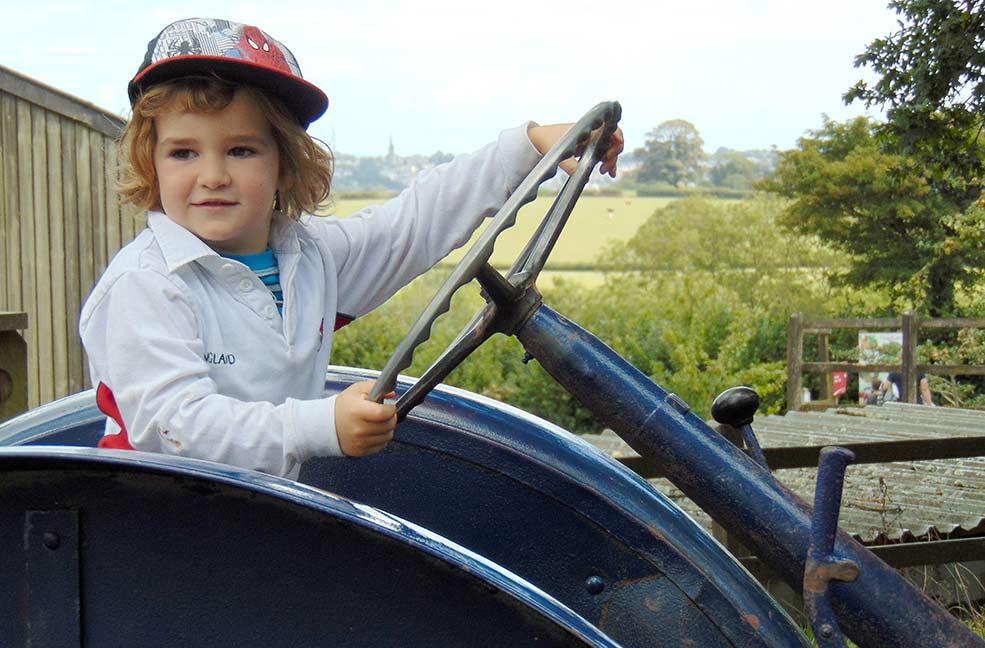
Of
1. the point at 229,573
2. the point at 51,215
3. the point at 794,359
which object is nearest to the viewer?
the point at 229,573

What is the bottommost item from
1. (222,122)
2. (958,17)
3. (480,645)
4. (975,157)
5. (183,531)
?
(480,645)

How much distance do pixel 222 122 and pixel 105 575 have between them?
2.47ft

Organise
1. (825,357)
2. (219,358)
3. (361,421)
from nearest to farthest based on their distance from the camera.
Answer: (361,421) → (219,358) → (825,357)

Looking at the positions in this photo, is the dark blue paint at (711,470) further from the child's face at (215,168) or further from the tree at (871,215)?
the tree at (871,215)

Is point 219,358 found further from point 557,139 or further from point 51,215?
point 51,215

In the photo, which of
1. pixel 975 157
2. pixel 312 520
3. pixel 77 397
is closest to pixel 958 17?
pixel 975 157

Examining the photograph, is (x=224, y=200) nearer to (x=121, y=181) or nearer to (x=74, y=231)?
(x=121, y=181)

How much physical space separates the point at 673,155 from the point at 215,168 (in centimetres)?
2539

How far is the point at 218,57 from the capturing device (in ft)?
5.30

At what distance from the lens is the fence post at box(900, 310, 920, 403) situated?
13.1 m

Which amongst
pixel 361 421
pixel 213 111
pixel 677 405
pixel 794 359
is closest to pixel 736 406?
pixel 677 405

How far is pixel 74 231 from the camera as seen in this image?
7219 mm

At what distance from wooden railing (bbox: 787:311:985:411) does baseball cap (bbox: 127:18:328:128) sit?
12331 mm

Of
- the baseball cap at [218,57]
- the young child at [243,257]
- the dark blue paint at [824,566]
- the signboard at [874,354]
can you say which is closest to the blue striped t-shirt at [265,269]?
the young child at [243,257]
